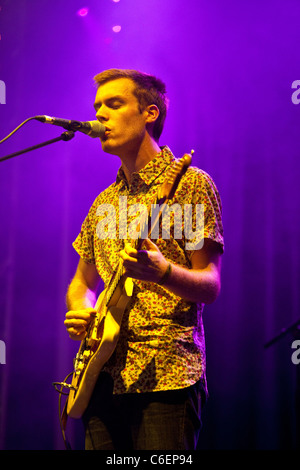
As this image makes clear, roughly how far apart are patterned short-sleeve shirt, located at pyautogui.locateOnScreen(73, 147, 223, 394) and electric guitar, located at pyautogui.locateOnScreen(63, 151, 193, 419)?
0.06m

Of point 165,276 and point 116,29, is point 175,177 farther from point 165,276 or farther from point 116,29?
point 116,29

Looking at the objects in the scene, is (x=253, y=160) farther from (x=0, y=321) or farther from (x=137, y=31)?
(x=0, y=321)

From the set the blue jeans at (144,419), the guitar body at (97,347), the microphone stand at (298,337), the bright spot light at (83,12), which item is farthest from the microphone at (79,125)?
the bright spot light at (83,12)

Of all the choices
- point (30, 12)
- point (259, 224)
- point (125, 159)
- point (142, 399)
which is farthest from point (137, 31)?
point (142, 399)

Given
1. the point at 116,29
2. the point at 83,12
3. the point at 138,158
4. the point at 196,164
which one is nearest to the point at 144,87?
the point at 138,158

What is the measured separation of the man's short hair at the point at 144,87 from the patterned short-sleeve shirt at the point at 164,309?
35 centimetres

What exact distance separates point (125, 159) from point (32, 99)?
6.00 feet

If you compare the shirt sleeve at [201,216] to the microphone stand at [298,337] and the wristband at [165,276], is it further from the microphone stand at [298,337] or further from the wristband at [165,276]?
the microphone stand at [298,337]

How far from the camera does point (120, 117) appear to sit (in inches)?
79.5

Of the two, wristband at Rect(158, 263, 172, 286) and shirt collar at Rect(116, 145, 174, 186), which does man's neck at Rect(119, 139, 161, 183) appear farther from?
wristband at Rect(158, 263, 172, 286)

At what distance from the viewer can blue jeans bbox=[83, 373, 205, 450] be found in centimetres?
151

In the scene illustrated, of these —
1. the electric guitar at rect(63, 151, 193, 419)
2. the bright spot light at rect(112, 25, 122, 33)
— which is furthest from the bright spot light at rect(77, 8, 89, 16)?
the electric guitar at rect(63, 151, 193, 419)

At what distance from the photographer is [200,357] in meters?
1.66

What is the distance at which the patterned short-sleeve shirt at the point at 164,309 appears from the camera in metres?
1.58
